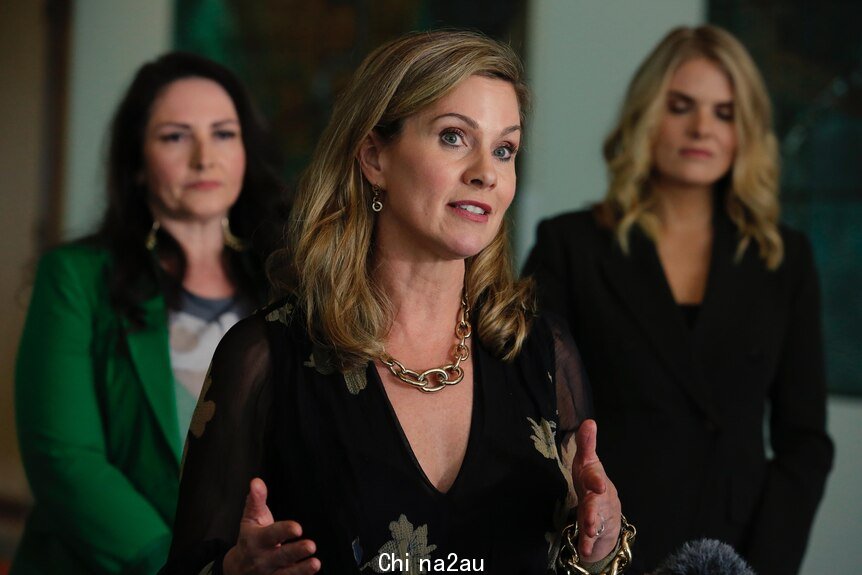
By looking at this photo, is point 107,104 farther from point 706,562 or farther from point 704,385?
A: point 706,562

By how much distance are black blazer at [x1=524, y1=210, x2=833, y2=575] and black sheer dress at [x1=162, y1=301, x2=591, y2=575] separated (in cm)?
67

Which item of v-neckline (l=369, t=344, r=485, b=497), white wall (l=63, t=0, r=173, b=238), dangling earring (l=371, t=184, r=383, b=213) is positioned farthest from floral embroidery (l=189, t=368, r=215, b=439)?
white wall (l=63, t=0, r=173, b=238)

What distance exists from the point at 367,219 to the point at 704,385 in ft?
3.26

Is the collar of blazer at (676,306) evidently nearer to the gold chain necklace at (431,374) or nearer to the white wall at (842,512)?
the gold chain necklace at (431,374)

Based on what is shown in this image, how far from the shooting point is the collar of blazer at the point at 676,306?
2320mm

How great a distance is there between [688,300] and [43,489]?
1.53 metres

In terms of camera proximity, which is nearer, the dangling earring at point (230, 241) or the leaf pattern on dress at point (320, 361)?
the leaf pattern on dress at point (320, 361)

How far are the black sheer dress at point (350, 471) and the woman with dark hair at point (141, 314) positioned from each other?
0.64 meters

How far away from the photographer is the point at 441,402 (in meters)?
1.65

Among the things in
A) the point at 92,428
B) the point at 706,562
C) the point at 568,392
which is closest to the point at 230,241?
the point at 92,428

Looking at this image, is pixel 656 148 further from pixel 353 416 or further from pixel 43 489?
pixel 43 489

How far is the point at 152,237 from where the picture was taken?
2414mm

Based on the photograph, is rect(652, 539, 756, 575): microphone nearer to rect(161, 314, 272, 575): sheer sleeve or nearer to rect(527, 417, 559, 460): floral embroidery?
rect(527, 417, 559, 460): floral embroidery

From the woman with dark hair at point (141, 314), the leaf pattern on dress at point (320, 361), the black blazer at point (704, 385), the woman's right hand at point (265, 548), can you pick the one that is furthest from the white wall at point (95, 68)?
the woman's right hand at point (265, 548)
